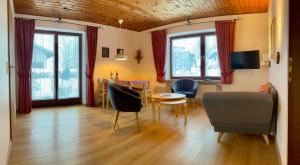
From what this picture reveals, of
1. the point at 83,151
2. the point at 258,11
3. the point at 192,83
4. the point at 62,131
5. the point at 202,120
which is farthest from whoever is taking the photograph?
the point at 192,83

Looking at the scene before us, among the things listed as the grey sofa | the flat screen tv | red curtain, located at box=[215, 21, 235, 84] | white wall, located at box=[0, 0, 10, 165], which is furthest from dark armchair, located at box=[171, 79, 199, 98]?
white wall, located at box=[0, 0, 10, 165]

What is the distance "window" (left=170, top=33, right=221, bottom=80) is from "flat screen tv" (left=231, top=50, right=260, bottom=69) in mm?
668

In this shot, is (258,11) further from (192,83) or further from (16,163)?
(16,163)

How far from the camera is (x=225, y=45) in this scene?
657 centimetres

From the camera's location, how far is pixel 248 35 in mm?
6391

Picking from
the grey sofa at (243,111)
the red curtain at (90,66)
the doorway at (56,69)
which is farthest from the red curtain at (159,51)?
the grey sofa at (243,111)

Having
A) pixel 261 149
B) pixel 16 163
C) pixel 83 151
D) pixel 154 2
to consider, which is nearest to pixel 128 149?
pixel 83 151

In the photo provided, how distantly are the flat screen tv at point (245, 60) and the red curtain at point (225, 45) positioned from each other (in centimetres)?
15

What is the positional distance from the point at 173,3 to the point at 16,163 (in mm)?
4432

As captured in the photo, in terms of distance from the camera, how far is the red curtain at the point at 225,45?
6.50 m

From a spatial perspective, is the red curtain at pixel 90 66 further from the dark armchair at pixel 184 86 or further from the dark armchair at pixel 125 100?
the dark armchair at pixel 125 100

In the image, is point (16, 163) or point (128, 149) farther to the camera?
point (128, 149)

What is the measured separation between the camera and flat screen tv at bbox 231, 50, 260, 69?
6195 millimetres

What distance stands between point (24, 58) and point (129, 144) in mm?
4062
